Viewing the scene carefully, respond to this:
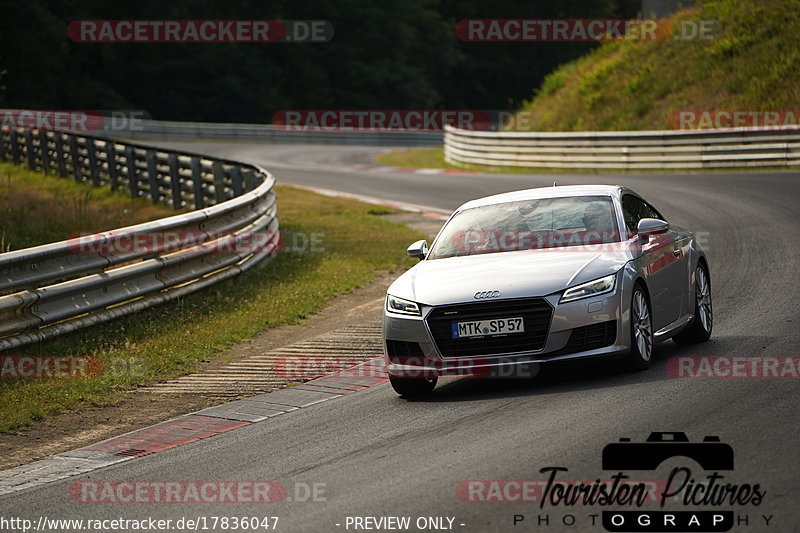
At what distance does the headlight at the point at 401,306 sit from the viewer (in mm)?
8828

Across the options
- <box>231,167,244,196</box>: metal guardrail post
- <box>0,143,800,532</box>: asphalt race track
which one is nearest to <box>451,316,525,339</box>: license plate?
<box>0,143,800,532</box>: asphalt race track

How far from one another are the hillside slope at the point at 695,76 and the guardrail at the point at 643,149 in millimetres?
4116

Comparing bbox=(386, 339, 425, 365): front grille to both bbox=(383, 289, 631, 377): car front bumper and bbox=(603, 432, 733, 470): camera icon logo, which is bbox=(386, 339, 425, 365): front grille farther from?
bbox=(603, 432, 733, 470): camera icon logo

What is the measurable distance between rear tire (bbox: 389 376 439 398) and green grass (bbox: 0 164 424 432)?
2.51m

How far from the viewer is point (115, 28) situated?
2628 inches

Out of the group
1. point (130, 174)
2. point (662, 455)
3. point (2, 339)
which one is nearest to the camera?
point (662, 455)

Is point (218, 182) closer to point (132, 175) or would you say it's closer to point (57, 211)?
point (57, 211)

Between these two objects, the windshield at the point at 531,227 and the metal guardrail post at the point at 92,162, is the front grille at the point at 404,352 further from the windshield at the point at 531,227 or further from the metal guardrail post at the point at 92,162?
the metal guardrail post at the point at 92,162

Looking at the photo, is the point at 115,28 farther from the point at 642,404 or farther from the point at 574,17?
the point at 642,404

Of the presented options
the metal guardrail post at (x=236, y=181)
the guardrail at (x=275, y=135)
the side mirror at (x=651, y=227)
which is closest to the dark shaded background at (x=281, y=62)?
the guardrail at (x=275, y=135)

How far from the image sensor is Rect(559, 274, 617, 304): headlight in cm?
851

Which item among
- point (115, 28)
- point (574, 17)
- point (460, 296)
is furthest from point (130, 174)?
point (574, 17)

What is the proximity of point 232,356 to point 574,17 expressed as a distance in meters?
84.8

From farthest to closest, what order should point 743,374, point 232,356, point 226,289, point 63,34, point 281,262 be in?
point 63,34, point 281,262, point 226,289, point 232,356, point 743,374
